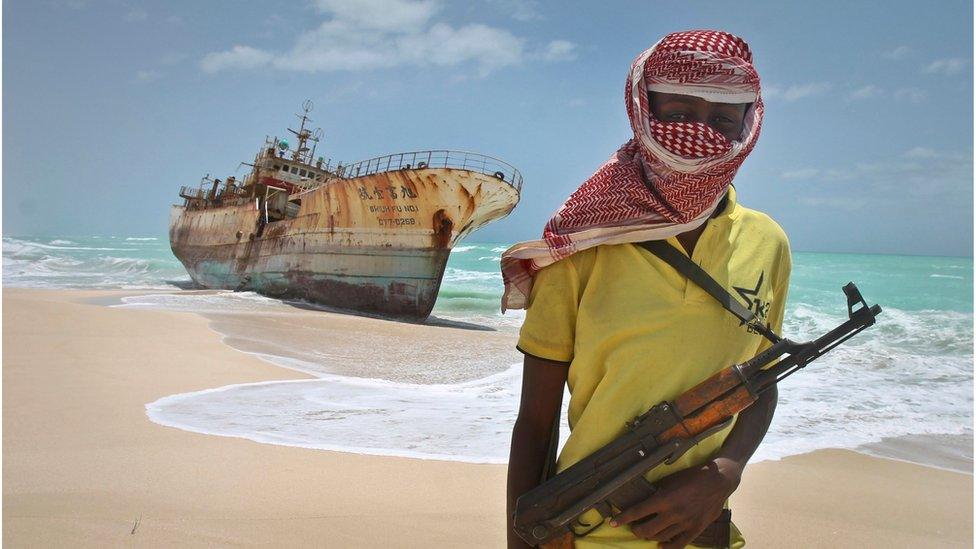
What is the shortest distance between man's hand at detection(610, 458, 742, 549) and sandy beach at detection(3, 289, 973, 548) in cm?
203

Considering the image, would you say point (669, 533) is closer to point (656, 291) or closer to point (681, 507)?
→ point (681, 507)

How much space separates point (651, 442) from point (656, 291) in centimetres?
27

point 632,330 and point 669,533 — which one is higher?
point 632,330

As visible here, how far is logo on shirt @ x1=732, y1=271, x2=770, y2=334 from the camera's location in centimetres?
118

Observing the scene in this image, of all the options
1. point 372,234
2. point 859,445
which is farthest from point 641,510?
point 372,234

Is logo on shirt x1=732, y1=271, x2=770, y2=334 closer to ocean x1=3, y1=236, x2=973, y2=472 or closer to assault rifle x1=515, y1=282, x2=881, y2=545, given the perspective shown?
assault rifle x1=515, y1=282, x2=881, y2=545

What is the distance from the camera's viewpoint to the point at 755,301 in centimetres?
119

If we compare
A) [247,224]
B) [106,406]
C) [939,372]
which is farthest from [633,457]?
[247,224]

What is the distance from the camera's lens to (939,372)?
9.52 m

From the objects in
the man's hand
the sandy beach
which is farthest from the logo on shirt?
the sandy beach

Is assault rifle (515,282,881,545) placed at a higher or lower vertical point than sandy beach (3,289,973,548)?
higher

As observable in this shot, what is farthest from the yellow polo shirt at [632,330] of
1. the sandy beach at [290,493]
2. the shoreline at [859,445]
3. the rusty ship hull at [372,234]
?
the rusty ship hull at [372,234]

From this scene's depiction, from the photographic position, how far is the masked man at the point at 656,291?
1110 mm

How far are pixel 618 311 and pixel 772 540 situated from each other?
8.74 feet
